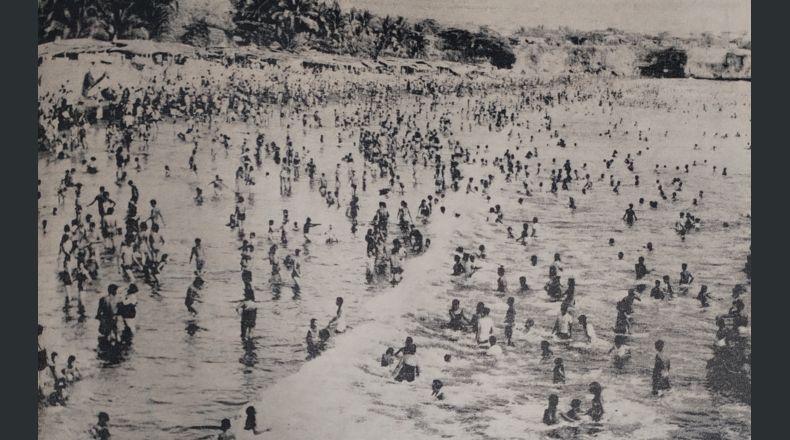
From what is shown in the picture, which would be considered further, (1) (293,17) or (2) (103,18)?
(1) (293,17)

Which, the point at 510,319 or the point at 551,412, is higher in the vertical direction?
the point at 510,319

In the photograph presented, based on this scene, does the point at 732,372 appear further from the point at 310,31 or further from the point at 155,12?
the point at 155,12

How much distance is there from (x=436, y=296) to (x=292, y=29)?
219 centimetres

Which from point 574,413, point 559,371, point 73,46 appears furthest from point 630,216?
point 73,46

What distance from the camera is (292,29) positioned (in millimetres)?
6062

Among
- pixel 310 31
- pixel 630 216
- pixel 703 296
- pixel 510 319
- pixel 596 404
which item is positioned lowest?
pixel 596 404

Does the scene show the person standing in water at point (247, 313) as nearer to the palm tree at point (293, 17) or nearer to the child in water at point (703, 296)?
the palm tree at point (293, 17)

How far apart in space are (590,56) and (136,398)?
4061mm

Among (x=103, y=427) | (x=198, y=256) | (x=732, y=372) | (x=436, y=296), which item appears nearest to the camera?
(x=103, y=427)

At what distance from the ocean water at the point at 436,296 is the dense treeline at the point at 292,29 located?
0.39 m

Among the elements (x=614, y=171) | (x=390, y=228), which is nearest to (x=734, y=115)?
(x=614, y=171)

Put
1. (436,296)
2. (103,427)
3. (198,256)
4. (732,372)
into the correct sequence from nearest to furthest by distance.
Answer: (103,427)
(198,256)
(436,296)
(732,372)

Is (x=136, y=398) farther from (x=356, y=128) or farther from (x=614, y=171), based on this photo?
(x=614, y=171)

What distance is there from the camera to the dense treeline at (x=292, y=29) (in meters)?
5.93
